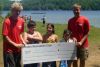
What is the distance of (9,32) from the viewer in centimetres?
852

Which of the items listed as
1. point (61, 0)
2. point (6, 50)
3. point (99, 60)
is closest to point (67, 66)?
point (6, 50)

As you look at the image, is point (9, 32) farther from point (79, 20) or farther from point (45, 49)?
point (79, 20)

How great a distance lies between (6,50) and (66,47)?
5.05ft

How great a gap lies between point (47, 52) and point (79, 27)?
3.56 ft

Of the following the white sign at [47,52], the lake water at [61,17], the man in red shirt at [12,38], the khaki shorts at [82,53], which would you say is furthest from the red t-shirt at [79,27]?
the lake water at [61,17]

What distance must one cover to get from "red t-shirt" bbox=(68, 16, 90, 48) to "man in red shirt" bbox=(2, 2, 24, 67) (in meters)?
1.50

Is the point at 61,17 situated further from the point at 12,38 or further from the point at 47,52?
the point at 12,38

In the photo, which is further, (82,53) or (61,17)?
(61,17)

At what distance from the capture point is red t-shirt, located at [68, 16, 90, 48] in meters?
9.51

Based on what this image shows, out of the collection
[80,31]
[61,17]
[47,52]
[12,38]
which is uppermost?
[12,38]

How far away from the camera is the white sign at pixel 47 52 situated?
8.71m

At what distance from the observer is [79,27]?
951cm

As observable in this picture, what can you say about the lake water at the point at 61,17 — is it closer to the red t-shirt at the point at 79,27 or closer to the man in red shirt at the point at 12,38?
the red t-shirt at the point at 79,27

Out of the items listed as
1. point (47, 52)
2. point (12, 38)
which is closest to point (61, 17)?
point (47, 52)
